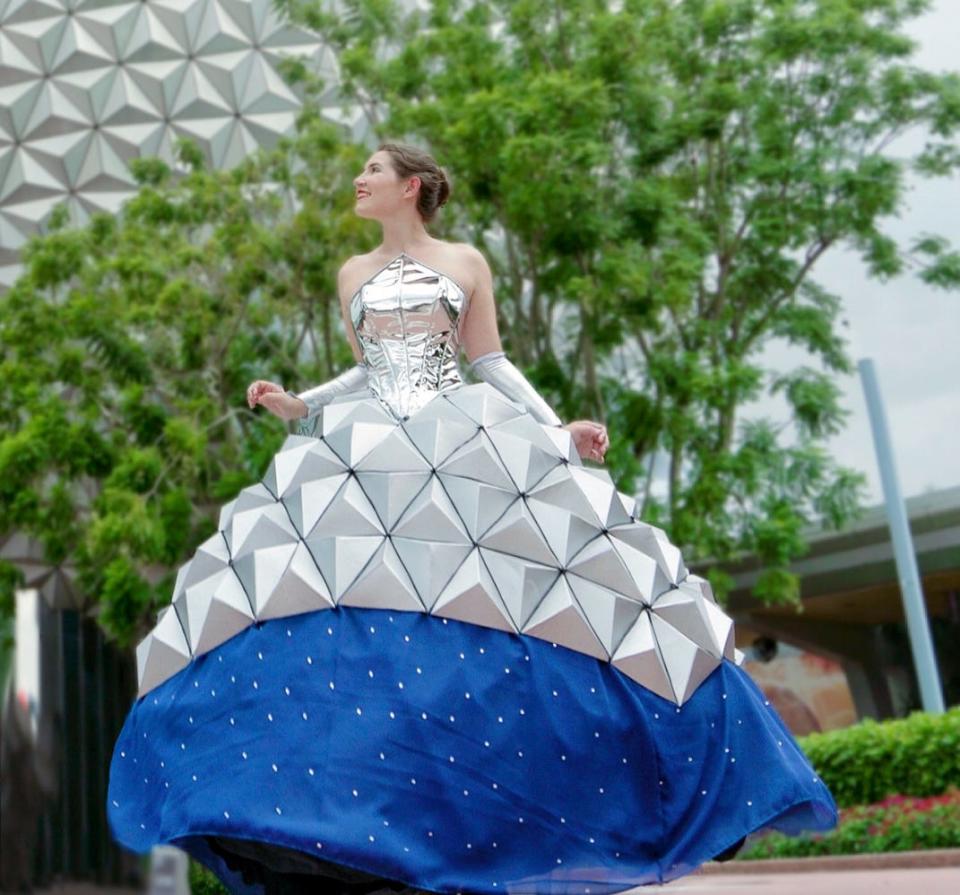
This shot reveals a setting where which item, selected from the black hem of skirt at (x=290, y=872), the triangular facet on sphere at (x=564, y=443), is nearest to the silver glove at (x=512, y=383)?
the triangular facet on sphere at (x=564, y=443)

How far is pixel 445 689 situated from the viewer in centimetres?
401

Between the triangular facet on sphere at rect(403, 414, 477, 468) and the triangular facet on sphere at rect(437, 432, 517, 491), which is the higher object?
the triangular facet on sphere at rect(403, 414, 477, 468)

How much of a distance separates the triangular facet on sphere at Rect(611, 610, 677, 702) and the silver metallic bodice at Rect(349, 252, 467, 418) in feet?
3.82

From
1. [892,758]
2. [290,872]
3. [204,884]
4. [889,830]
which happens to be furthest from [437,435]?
[892,758]

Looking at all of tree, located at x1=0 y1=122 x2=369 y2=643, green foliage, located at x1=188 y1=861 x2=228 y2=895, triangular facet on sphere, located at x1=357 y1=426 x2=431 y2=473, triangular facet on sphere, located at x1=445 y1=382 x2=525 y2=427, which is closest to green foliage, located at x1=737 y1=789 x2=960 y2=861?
tree, located at x1=0 y1=122 x2=369 y2=643

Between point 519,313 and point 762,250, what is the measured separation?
2.93 metres

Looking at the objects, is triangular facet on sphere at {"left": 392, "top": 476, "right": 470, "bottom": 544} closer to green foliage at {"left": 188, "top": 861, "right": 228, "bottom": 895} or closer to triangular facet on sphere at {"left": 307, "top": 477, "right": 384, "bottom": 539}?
triangular facet on sphere at {"left": 307, "top": 477, "right": 384, "bottom": 539}

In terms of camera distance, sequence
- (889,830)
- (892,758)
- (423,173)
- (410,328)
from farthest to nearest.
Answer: (892,758), (889,830), (423,173), (410,328)

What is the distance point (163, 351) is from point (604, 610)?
1312 centimetres

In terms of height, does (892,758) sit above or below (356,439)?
below

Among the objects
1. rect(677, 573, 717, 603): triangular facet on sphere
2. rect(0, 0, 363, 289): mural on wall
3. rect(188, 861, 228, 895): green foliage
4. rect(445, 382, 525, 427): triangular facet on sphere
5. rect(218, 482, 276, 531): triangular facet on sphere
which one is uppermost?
rect(0, 0, 363, 289): mural on wall

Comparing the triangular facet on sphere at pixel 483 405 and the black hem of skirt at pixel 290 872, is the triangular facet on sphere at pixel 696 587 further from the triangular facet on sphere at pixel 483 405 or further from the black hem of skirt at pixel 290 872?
the black hem of skirt at pixel 290 872

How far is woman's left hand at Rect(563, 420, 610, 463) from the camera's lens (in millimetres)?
5121

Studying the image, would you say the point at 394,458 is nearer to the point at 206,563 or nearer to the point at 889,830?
the point at 206,563
